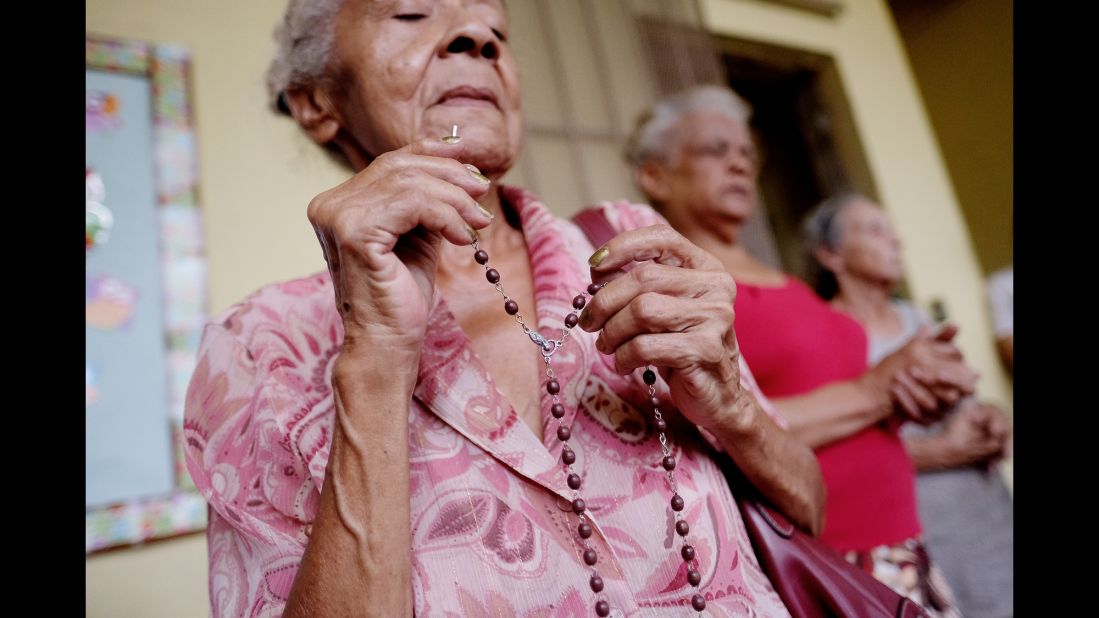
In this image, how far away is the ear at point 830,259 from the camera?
2.41 m

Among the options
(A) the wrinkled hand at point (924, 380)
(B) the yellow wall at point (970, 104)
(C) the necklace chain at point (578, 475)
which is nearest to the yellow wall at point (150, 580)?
(C) the necklace chain at point (578, 475)

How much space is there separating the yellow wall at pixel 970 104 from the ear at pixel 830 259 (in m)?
0.95

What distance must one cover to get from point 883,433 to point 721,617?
92 centimetres

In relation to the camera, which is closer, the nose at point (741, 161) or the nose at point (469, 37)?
the nose at point (469, 37)

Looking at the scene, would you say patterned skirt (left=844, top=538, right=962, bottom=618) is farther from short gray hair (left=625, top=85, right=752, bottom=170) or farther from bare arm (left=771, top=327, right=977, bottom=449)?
short gray hair (left=625, top=85, right=752, bottom=170)

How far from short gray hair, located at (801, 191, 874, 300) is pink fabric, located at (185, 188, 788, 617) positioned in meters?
1.90

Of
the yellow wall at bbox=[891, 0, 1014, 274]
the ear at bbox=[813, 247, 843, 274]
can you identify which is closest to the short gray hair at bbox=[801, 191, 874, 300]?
the ear at bbox=[813, 247, 843, 274]

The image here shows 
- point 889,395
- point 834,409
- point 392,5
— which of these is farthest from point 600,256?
point 889,395

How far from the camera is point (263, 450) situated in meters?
0.71

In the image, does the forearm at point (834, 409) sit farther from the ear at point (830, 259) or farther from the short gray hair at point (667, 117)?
the ear at point (830, 259)

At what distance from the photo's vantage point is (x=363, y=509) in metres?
0.61

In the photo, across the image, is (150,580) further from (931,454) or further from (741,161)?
(931,454)
